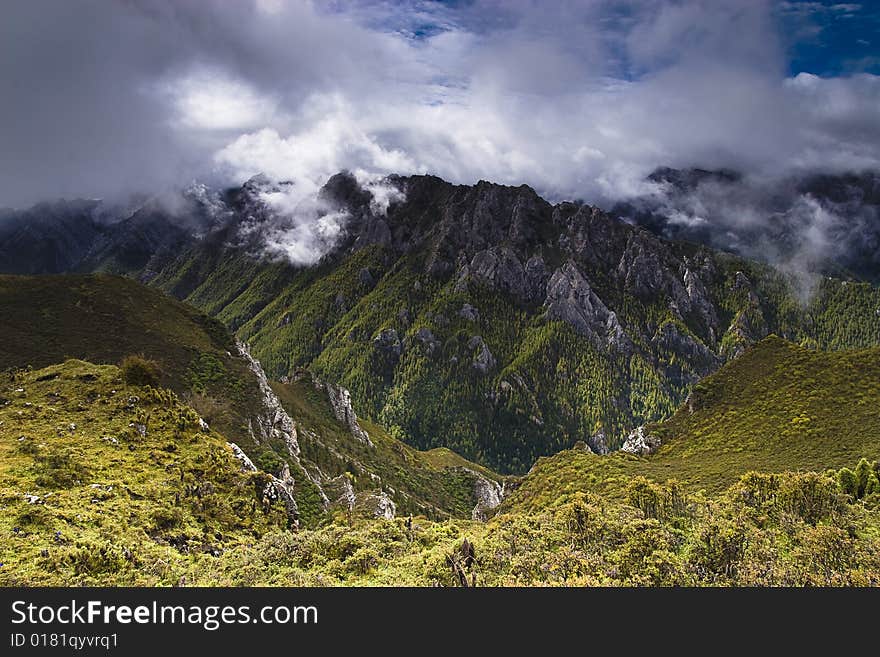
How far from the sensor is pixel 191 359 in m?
76.3

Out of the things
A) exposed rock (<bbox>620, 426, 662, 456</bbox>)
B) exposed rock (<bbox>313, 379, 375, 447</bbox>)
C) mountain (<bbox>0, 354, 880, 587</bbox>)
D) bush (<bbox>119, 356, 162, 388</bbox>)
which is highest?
exposed rock (<bbox>313, 379, 375, 447</bbox>)

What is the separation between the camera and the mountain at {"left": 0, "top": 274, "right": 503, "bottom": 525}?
62312mm

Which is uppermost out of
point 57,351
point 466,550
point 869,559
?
point 57,351

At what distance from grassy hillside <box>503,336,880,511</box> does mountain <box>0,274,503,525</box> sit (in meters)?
23.6

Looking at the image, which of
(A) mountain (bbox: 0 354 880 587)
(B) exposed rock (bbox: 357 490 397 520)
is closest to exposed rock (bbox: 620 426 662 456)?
(A) mountain (bbox: 0 354 880 587)

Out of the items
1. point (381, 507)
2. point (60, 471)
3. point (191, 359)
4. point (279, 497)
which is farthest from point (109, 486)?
point (191, 359)

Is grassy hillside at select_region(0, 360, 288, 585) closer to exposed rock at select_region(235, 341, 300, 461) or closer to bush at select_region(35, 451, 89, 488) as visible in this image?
bush at select_region(35, 451, 89, 488)

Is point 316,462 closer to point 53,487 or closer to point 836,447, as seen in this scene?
point 53,487

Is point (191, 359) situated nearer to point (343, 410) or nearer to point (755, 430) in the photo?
point (343, 410)

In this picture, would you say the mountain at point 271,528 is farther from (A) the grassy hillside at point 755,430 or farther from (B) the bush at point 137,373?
(A) the grassy hillside at point 755,430

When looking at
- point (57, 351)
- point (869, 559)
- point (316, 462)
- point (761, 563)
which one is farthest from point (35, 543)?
point (316, 462)

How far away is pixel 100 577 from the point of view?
765 inches

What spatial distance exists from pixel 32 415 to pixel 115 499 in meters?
15.6

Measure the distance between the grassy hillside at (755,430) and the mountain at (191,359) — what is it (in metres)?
23.6
